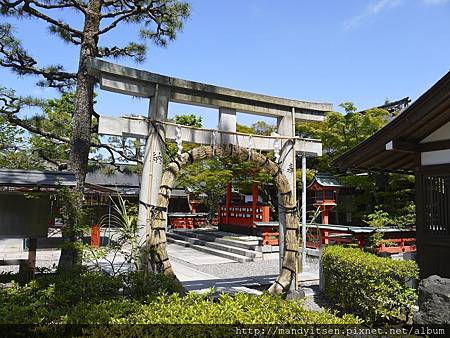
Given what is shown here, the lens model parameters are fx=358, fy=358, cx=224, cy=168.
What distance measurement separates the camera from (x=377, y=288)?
596cm

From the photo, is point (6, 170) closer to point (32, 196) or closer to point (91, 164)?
point (32, 196)

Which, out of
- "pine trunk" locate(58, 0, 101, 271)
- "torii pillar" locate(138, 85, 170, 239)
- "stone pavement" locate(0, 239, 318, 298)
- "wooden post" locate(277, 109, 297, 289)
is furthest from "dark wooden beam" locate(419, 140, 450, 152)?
"pine trunk" locate(58, 0, 101, 271)

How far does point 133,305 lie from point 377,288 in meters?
4.05

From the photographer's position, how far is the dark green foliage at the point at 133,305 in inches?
144

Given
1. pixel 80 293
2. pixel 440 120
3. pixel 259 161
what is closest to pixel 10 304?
pixel 80 293

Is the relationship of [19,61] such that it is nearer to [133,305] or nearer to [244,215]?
[133,305]

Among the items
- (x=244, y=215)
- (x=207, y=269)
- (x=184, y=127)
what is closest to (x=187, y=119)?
(x=244, y=215)

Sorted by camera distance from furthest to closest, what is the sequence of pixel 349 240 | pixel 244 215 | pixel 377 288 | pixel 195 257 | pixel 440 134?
pixel 244 215 < pixel 195 257 < pixel 349 240 < pixel 440 134 < pixel 377 288

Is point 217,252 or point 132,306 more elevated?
point 132,306

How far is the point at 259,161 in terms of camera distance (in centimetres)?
693

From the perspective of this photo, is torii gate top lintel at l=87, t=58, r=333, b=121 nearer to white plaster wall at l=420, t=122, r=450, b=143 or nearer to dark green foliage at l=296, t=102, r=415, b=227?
white plaster wall at l=420, t=122, r=450, b=143

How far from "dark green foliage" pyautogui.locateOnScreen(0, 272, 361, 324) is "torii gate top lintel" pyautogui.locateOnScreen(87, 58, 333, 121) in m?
3.04

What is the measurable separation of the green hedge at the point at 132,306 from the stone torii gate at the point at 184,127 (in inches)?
52.5

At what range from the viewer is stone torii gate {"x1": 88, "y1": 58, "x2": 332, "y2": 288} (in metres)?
5.84
